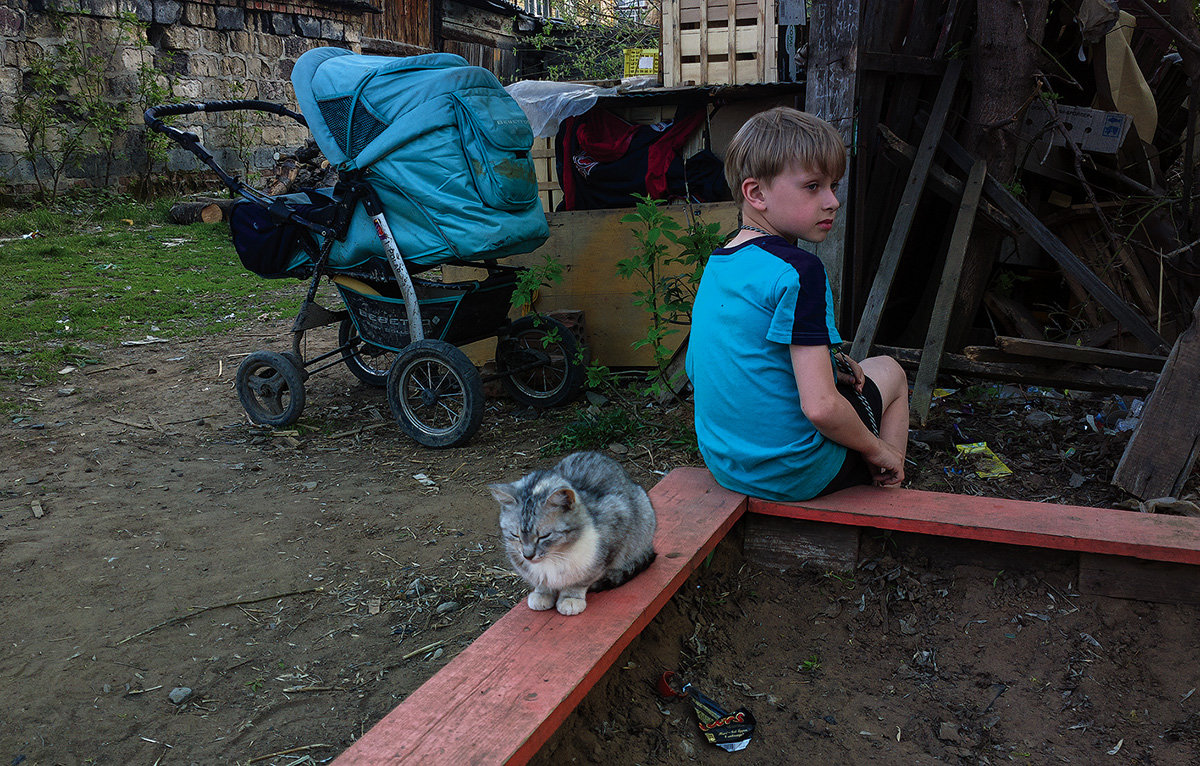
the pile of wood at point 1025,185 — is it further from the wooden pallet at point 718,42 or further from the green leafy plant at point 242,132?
the green leafy plant at point 242,132

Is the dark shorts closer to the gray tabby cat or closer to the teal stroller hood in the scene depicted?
the gray tabby cat

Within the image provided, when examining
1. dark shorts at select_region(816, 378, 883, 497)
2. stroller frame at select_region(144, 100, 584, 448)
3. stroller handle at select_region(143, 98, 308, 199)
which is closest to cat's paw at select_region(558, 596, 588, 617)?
dark shorts at select_region(816, 378, 883, 497)

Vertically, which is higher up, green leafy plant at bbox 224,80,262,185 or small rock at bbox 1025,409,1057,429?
green leafy plant at bbox 224,80,262,185

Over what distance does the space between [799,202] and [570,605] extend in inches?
51.7

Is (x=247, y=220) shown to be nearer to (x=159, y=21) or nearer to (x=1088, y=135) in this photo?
(x=1088, y=135)

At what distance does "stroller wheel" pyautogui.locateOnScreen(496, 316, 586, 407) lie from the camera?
16.5 ft

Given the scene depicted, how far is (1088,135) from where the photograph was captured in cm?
463

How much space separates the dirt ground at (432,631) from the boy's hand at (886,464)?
0.89 feet

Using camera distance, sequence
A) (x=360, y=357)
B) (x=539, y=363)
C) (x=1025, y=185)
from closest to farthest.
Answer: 1. (x=539, y=363)
2. (x=1025, y=185)
3. (x=360, y=357)

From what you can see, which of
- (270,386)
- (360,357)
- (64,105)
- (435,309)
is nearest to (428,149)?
(435,309)

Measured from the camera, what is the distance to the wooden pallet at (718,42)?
569cm

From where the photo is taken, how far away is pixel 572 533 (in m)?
2.04

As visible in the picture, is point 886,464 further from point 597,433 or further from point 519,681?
point 597,433

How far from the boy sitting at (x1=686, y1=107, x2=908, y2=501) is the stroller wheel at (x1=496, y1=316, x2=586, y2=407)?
7.56 feet
